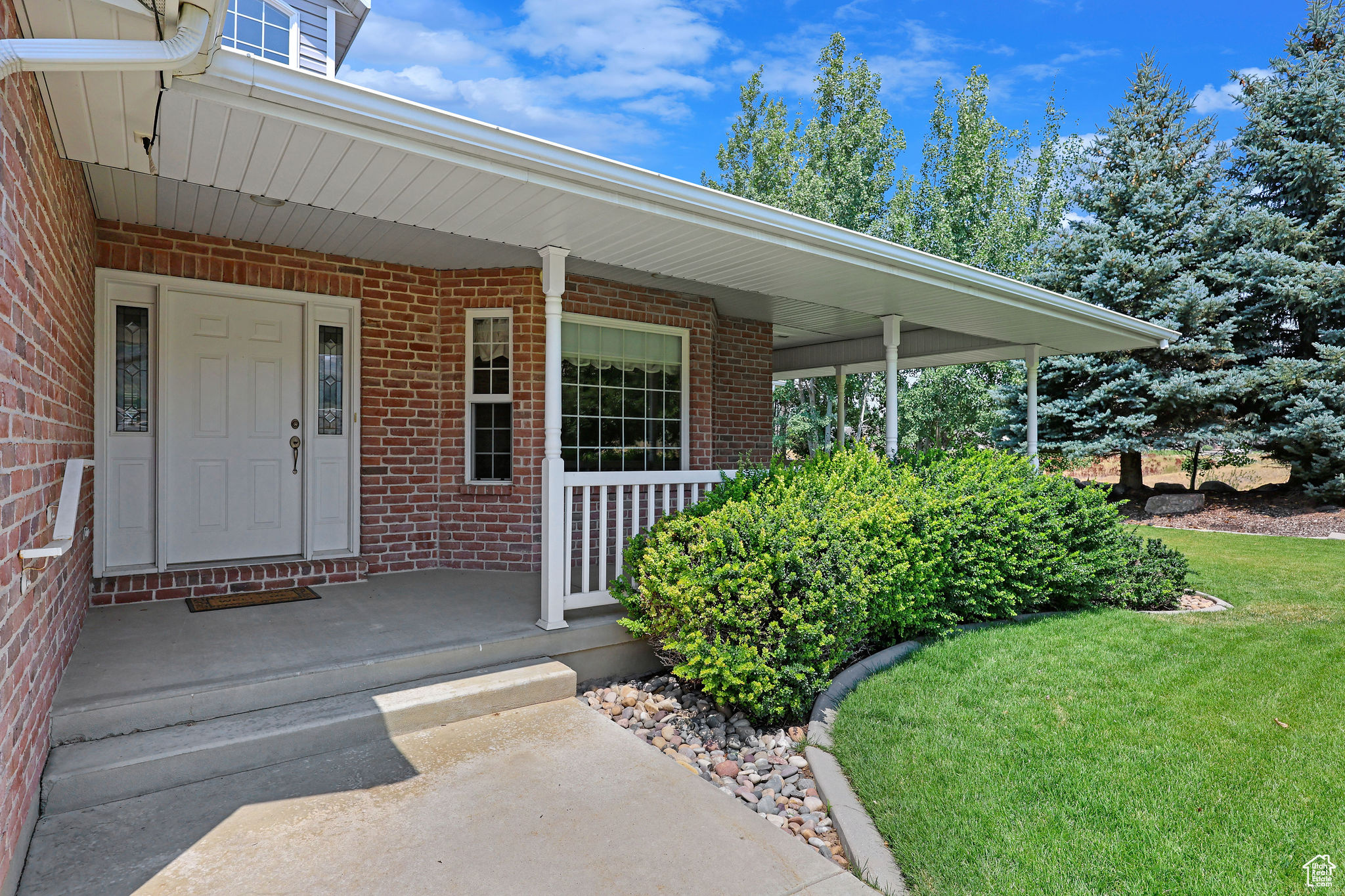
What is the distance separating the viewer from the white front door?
16.3 feet

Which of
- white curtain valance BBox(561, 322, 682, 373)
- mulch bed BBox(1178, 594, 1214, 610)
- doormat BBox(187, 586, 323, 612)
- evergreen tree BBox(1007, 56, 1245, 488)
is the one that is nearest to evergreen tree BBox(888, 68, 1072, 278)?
evergreen tree BBox(1007, 56, 1245, 488)

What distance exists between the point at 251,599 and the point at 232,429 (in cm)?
123

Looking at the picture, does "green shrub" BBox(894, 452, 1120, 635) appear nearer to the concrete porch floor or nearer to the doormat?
the concrete porch floor

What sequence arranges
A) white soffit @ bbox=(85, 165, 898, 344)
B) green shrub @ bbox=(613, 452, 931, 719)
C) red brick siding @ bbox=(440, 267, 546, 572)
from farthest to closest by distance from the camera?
red brick siding @ bbox=(440, 267, 546, 572) < white soffit @ bbox=(85, 165, 898, 344) < green shrub @ bbox=(613, 452, 931, 719)

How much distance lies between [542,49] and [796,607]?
27.9m

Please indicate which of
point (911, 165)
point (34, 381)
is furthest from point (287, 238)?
point (911, 165)

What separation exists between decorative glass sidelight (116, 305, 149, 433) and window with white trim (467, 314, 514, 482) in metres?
2.19

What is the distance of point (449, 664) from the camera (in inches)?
151

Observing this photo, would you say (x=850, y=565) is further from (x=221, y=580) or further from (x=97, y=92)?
(x=221, y=580)

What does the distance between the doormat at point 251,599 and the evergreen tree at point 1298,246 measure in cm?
1292

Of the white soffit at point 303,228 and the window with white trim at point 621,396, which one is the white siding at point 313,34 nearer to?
the white soffit at point 303,228

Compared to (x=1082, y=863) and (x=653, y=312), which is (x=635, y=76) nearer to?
(x=653, y=312)

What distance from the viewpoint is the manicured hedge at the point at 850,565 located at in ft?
12.2

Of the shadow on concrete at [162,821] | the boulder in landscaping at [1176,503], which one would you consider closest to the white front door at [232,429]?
the shadow on concrete at [162,821]
